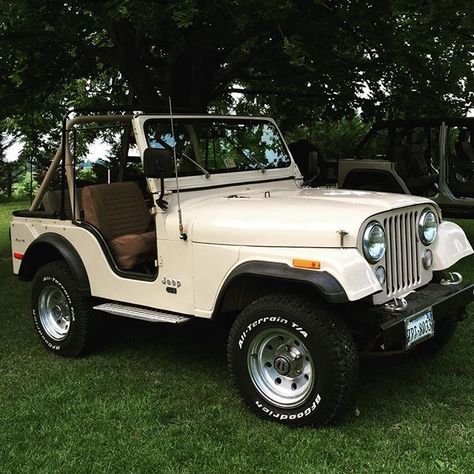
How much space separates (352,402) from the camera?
406 cm

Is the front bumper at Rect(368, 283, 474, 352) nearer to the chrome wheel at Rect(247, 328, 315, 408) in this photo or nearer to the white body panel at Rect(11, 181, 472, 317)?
the white body panel at Rect(11, 181, 472, 317)

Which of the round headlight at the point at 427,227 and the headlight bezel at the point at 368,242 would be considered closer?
the headlight bezel at the point at 368,242

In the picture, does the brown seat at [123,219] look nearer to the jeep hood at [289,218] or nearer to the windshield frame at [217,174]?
the windshield frame at [217,174]

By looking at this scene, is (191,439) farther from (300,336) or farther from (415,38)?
(415,38)

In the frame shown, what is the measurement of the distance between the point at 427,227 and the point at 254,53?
14.1ft

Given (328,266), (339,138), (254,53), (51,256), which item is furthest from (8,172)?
(328,266)

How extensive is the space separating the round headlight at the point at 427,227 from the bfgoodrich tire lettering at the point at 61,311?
8.25 feet

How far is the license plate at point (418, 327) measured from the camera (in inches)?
145

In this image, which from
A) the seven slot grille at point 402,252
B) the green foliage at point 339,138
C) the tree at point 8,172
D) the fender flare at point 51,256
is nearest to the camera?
the seven slot grille at point 402,252

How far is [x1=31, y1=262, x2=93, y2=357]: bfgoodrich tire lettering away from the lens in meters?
4.95

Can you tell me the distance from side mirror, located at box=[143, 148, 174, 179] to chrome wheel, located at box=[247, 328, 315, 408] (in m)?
1.25

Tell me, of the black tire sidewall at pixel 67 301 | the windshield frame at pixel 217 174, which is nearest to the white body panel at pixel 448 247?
the windshield frame at pixel 217 174

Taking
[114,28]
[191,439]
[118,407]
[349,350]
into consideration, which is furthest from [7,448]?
[114,28]

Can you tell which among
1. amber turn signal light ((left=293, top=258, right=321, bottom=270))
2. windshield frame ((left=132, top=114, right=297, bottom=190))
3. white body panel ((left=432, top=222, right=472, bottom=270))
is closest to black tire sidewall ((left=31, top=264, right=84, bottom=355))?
windshield frame ((left=132, top=114, right=297, bottom=190))
